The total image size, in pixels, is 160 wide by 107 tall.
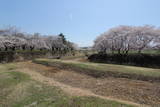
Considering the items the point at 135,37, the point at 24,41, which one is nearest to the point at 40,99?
the point at 135,37

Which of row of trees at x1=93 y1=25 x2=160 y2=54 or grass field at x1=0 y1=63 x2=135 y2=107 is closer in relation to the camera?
grass field at x1=0 y1=63 x2=135 y2=107

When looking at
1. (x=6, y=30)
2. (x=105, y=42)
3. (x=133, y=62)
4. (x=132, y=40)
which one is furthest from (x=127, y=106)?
(x=6, y=30)

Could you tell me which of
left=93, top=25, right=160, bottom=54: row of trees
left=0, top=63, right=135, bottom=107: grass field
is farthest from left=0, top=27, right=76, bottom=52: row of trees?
left=93, top=25, right=160, bottom=54: row of trees

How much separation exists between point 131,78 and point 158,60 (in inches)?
361

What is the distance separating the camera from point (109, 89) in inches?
227

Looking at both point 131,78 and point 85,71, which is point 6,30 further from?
point 131,78

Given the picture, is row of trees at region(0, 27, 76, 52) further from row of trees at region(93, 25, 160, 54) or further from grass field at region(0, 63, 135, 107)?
row of trees at region(93, 25, 160, 54)

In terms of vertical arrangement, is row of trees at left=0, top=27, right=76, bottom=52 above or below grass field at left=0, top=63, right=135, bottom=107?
above

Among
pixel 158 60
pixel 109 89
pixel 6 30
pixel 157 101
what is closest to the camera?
pixel 157 101

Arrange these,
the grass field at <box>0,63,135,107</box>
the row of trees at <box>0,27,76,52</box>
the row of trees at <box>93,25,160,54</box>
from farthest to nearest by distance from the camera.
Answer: the row of trees at <box>0,27,76,52</box>
the row of trees at <box>93,25,160,54</box>
the grass field at <box>0,63,135,107</box>

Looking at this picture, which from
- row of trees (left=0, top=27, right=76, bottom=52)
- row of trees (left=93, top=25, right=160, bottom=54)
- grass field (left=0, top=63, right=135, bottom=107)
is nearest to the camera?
grass field (left=0, top=63, right=135, bottom=107)

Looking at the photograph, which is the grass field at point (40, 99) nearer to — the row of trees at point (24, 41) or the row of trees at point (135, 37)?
the row of trees at point (135, 37)

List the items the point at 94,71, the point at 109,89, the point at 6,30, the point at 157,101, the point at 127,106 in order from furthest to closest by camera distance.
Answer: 1. the point at 6,30
2. the point at 94,71
3. the point at 109,89
4. the point at 157,101
5. the point at 127,106

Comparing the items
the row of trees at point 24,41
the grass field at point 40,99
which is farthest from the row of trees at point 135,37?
the row of trees at point 24,41
